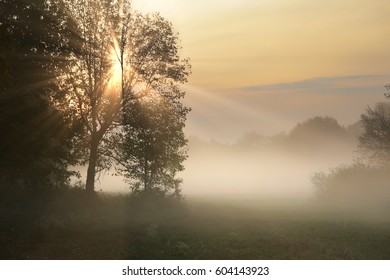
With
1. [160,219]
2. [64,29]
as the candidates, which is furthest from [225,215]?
[64,29]

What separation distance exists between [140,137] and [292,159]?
4287 inches

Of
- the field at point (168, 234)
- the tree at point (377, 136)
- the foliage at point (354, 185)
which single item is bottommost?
the field at point (168, 234)

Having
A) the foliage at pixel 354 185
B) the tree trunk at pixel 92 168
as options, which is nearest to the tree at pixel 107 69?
the tree trunk at pixel 92 168

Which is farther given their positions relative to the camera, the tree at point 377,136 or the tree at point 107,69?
the tree at point 377,136

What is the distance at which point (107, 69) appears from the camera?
117 feet

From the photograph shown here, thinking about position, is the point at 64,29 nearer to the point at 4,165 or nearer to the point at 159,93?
the point at 159,93

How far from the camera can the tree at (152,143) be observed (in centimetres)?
3666

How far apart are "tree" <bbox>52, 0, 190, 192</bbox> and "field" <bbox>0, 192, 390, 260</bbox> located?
5961mm

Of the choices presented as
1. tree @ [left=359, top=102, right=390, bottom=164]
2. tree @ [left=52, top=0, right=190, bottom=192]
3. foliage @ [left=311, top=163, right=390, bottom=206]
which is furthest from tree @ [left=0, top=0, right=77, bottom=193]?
tree @ [left=359, top=102, right=390, bottom=164]

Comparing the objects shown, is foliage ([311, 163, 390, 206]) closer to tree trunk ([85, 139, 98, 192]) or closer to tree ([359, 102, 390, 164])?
tree ([359, 102, 390, 164])

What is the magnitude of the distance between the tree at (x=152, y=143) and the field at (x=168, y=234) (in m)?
3.16

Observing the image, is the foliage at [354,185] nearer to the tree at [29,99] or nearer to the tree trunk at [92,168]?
the tree trunk at [92,168]

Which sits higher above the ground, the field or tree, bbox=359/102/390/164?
tree, bbox=359/102/390/164

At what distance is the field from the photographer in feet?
65.5
